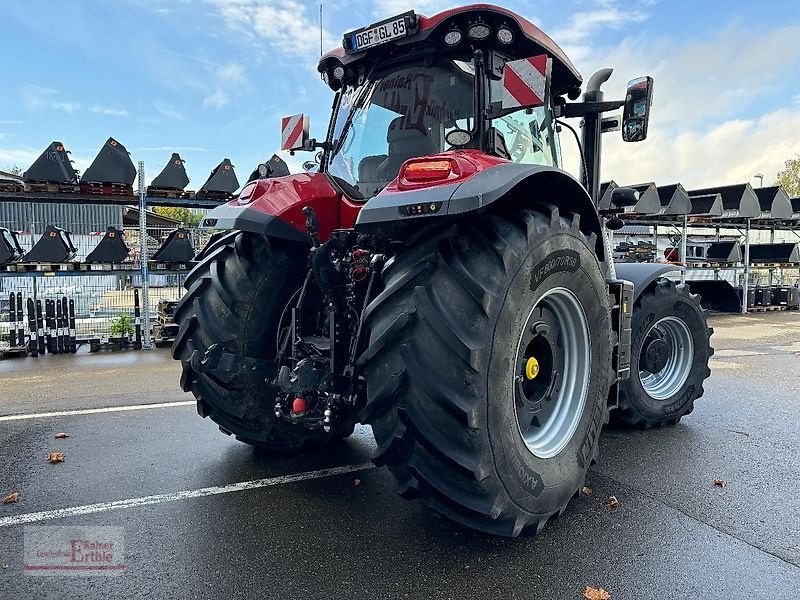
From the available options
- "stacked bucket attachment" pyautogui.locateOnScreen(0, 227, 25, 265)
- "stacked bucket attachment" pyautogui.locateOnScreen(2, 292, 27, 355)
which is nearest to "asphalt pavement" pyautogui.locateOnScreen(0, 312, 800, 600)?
"stacked bucket attachment" pyautogui.locateOnScreen(2, 292, 27, 355)

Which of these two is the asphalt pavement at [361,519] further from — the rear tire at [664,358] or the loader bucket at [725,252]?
the loader bucket at [725,252]

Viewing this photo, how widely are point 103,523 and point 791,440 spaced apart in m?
4.83

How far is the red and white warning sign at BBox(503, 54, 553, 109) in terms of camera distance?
2.83 m

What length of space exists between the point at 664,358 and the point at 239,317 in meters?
3.59

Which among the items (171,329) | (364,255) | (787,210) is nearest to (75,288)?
(171,329)

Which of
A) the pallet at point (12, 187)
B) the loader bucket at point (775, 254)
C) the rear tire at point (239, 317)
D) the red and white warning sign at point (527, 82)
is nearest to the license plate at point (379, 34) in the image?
the red and white warning sign at point (527, 82)

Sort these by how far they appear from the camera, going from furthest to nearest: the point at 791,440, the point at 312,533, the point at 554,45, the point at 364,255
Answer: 1. the point at 791,440
2. the point at 554,45
3. the point at 364,255
4. the point at 312,533

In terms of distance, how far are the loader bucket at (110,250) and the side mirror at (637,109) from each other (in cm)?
862

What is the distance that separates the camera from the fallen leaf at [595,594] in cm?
234

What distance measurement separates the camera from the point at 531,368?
301 centimetres

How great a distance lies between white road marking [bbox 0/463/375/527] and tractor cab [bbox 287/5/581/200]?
5.80 ft

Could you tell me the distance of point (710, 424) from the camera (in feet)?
16.2

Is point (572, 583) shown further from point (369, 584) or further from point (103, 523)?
point (103, 523)

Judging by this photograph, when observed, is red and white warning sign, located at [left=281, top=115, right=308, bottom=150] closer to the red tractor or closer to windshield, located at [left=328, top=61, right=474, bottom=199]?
the red tractor
